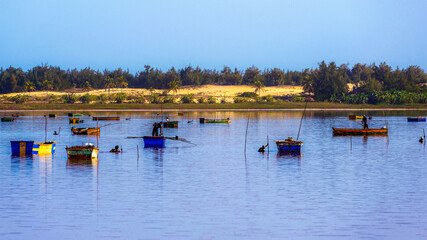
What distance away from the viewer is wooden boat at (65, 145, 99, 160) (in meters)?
48.0

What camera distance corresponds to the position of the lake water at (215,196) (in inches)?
899

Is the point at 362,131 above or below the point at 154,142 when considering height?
above

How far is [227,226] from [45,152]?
111ft

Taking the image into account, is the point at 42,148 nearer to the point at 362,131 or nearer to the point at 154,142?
the point at 154,142

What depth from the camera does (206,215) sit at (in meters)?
25.7

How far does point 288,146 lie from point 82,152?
18391 mm

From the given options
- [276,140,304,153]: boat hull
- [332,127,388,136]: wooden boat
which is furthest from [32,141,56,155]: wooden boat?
[332,127,388,136]: wooden boat

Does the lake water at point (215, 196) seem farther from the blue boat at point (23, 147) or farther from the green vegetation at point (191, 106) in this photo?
the green vegetation at point (191, 106)

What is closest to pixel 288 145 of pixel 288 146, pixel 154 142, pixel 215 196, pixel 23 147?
pixel 288 146

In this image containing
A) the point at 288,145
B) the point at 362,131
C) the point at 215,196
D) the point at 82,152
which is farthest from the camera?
the point at 362,131

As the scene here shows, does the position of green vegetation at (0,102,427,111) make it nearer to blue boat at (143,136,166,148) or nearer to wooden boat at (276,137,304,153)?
blue boat at (143,136,166,148)

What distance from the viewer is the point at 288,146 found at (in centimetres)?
5334

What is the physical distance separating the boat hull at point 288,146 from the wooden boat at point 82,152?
1654cm

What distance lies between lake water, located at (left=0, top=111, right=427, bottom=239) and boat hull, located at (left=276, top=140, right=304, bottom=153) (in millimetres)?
1031
